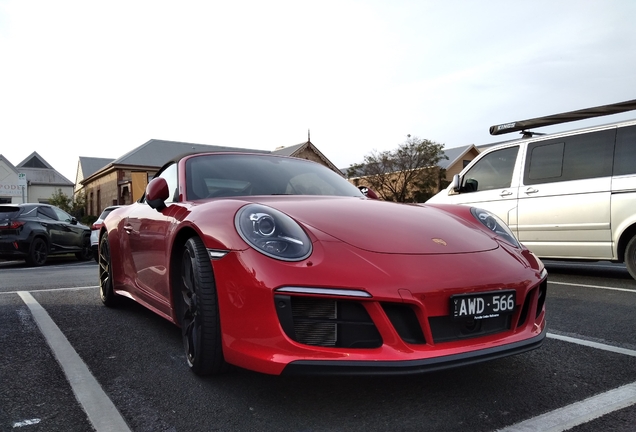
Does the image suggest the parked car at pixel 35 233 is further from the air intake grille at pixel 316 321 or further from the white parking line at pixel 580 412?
the white parking line at pixel 580 412

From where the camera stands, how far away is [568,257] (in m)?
6.09

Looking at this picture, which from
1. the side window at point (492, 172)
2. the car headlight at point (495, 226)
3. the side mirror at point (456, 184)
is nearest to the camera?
the car headlight at point (495, 226)

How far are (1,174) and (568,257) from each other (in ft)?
186

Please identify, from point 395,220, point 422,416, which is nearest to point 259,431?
point 422,416

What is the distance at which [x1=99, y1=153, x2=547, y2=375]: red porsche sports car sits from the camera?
6.80 feet

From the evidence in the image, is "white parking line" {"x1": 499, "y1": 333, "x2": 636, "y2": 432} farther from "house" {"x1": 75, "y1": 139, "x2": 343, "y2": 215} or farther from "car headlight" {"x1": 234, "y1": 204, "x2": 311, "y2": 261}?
"house" {"x1": 75, "y1": 139, "x2": 343, "y2": 215}

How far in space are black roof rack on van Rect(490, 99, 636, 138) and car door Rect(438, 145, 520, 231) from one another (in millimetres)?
513

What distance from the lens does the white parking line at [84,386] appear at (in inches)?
81.2

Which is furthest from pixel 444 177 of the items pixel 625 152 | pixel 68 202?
pixel 625 152

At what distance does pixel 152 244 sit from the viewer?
11.0 feet

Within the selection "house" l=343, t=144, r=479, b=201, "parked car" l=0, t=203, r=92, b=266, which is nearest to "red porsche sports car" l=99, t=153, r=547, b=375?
"parked car" l=0, t=203, r=92, b=266

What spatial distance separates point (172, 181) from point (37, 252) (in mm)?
9088

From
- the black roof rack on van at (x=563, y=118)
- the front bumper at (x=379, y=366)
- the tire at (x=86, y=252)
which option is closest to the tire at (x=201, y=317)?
the front bumper at (x=379, y=366)

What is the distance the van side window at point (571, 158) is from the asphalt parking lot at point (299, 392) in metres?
2.86
